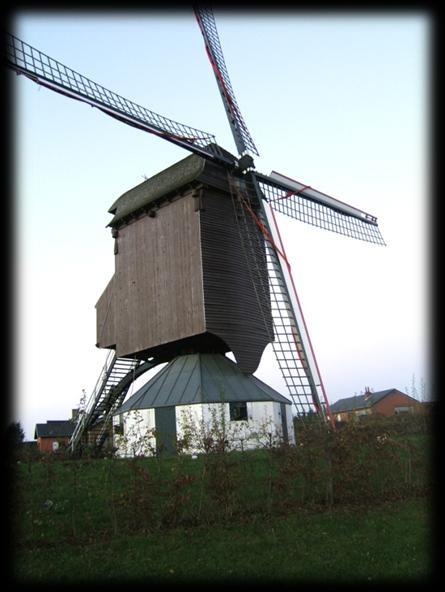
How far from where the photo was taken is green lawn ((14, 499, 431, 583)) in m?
Answer: 7.39

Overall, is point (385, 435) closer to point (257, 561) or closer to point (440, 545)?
point (440, 545)

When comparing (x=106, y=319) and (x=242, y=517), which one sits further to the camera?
(x=106, y=319)

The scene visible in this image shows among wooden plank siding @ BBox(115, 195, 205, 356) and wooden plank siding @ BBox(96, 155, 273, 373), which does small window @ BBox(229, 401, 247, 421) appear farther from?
wooden plank siding @ BBox(115, 195, 205, 356)

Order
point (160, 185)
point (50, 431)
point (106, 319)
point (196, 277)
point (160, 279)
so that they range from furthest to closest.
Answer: point (50, 431)
point (106, 319)
point (160, 185)
point (160, 279)
point (196, 277)

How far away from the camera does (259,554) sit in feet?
26.6

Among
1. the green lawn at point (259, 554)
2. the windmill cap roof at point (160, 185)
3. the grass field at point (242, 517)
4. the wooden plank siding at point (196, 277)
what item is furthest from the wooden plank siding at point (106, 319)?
the green lawn at point (259, 554)

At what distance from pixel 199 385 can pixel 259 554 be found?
14.1m

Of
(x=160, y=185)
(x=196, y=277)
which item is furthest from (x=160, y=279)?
(x=160, y=185)

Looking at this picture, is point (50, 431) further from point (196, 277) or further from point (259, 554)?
point (259, 554)

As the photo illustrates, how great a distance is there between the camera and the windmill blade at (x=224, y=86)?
73.9ft

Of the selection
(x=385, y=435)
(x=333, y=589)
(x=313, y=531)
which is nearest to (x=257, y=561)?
(x=333, y=589)

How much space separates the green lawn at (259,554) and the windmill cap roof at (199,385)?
38.8 ft

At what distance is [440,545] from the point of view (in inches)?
332

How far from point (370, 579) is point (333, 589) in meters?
0.58
